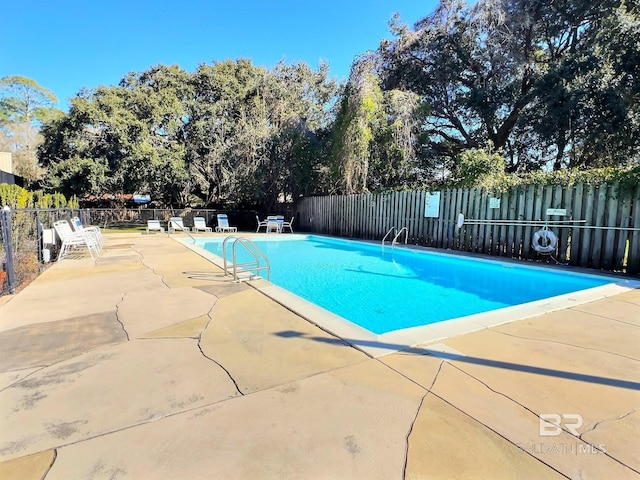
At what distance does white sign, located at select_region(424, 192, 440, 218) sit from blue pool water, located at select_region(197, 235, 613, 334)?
146cm

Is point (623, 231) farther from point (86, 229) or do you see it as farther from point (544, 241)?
point (86, 229)

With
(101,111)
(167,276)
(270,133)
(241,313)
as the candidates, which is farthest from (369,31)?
(241,313)

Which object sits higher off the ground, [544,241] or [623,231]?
[623,231]

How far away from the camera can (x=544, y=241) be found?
7.57 metres

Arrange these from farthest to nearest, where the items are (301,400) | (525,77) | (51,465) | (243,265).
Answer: (525,77), (243,265), (301,400), (51,465)

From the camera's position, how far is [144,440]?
5.87 ft

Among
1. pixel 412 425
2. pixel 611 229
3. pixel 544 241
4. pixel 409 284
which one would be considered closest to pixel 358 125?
pixel 544 241

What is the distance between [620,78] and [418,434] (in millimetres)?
14698

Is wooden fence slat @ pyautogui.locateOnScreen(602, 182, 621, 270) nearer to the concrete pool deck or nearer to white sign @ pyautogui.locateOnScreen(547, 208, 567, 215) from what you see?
white sign @ pyautogui.locateOnScreen(547, 208, 567, 215)

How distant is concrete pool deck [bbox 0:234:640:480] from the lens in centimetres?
163

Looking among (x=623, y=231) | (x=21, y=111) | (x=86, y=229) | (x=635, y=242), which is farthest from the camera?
(x=21, y=111)

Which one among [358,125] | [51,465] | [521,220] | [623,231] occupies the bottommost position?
[51,465]

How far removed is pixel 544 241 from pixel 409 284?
3329 millimetres

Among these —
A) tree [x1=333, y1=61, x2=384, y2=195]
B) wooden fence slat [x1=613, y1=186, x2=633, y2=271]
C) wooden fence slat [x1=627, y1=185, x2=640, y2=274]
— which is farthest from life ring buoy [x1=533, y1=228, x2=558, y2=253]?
tree [x1=333, y1=61, x2=384, y2=195]
